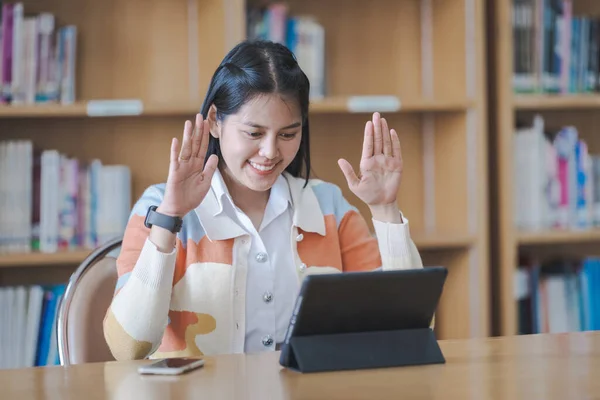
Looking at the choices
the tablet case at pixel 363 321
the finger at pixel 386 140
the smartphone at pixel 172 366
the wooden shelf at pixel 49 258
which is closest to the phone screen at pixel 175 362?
the smartphone at pixel 172 366

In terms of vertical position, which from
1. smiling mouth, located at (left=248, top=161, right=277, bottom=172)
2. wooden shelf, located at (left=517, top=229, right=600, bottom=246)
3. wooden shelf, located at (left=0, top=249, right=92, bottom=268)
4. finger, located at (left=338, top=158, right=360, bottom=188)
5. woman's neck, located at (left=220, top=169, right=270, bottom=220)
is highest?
smiling mouth, located at (left=248, top=161, right=277, bottom=172)

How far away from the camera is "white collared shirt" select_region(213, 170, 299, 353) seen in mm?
1641

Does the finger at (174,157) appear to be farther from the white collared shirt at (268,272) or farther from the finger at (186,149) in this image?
the white collared shirt at (268,272)

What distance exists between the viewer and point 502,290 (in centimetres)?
276

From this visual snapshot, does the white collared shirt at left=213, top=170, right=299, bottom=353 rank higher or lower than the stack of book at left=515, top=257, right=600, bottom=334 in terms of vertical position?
higher

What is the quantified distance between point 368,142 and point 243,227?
29cm

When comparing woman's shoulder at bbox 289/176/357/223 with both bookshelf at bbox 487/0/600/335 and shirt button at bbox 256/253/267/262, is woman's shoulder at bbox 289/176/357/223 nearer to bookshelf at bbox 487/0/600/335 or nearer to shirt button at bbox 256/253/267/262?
shirt button at bbox 256/253/267/262

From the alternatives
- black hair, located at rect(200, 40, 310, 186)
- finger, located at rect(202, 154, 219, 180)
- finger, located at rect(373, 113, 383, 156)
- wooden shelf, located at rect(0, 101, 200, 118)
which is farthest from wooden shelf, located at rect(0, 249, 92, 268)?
finger, located at rect(373, 113, 383, 156)

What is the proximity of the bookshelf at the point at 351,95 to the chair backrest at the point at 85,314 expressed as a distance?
88 cm

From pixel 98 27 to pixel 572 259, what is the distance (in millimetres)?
1772

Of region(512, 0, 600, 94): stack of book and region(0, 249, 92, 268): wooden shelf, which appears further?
region(512, 0, 600, 94): stack of book

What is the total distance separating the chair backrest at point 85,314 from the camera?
1.55 metres

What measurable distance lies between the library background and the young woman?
809mm

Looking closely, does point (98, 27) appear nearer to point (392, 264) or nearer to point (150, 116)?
point (150, 116)
